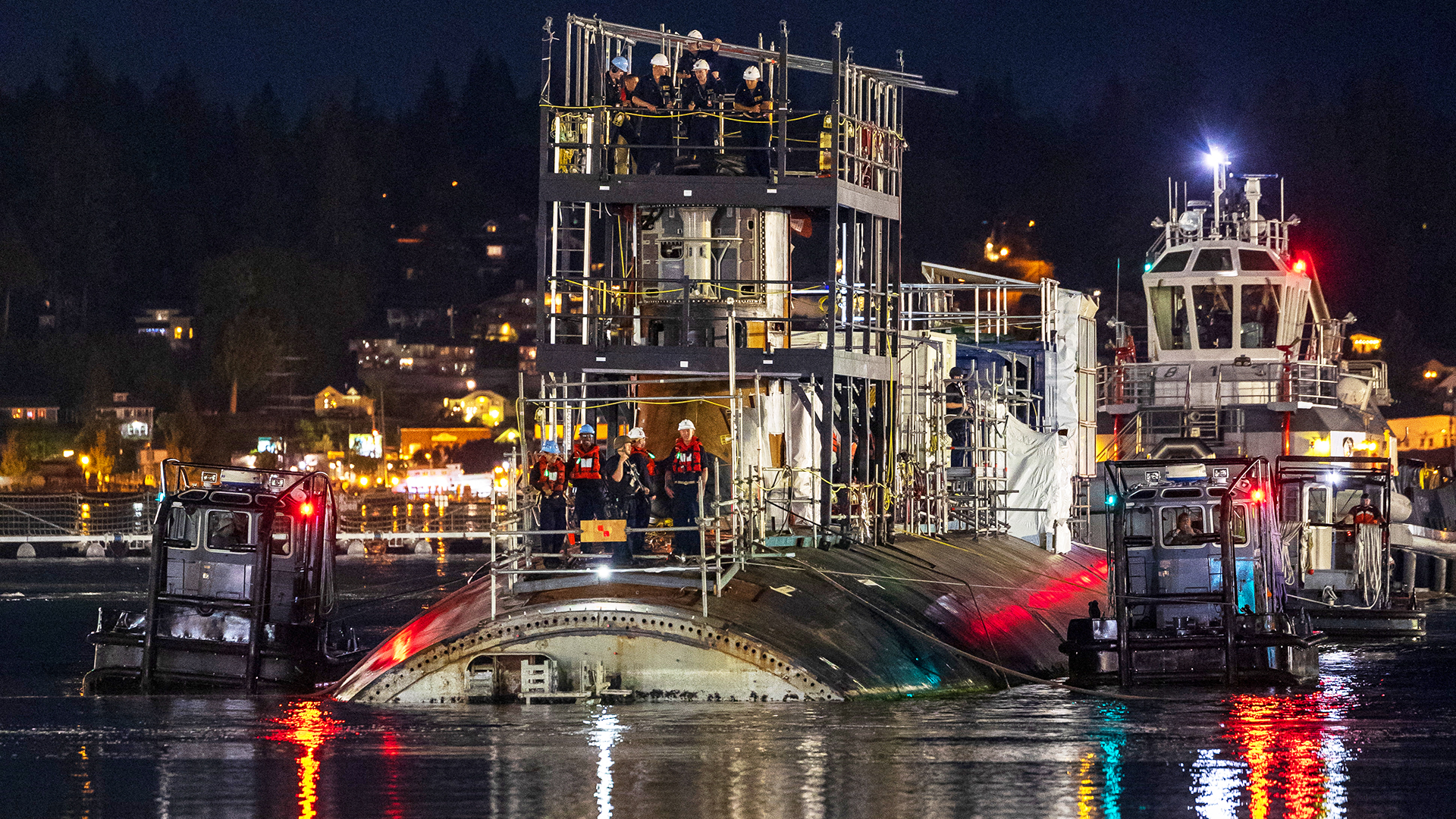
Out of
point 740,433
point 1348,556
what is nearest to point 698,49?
point 740,433

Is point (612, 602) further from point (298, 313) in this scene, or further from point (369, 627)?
point (298, 313)

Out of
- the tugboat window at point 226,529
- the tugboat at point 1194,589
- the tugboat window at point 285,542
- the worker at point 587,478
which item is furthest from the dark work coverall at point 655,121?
the tugboat at point 1194,589

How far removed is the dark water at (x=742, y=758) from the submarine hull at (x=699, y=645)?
0.32 m

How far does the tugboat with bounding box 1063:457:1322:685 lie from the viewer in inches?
1116

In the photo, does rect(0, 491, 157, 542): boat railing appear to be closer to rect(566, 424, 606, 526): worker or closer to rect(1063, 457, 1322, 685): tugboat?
rect(566, 424, 606, 526): worker

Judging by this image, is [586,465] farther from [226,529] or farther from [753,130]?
[753,130]

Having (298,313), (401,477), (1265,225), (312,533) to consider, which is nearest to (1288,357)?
(1265,225)

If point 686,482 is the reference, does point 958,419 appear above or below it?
above

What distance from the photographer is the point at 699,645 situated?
79.7 feet

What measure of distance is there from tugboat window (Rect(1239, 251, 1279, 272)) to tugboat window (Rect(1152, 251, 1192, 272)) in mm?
1542

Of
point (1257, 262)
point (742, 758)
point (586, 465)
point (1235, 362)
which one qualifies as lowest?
point (742, 758)

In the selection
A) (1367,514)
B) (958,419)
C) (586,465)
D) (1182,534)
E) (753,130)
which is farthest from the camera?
(1367,514)

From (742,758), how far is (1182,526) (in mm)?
11111

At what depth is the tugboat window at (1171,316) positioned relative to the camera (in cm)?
5834
